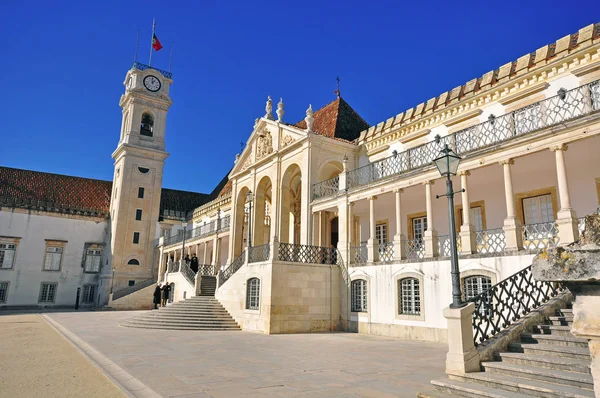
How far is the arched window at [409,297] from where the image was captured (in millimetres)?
14000

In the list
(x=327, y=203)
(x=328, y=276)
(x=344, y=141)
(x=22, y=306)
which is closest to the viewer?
(x=328, y=276)

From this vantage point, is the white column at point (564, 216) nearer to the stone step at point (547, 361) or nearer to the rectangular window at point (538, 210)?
the rectangular window at point (538, 210)

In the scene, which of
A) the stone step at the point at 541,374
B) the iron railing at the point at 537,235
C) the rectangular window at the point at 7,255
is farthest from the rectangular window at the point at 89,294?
the stone step at the point at 541,374

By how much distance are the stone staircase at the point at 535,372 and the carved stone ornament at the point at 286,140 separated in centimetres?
1584

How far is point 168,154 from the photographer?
1599 inches

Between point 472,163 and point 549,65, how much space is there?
431 cm

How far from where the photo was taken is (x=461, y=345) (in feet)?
19.8

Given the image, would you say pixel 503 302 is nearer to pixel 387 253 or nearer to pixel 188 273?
pixel 387 253

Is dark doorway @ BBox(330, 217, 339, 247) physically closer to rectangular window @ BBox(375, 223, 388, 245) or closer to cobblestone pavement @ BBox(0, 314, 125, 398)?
rectangular window @ BBox(375, 223, 388, 245)

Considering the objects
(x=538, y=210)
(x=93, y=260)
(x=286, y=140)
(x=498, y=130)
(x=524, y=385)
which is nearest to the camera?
(x=524, y=385)

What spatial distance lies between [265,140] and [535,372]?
1984cm

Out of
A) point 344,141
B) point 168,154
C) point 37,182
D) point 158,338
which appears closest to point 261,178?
point 344,141

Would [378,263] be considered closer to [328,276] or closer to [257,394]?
[328,276]

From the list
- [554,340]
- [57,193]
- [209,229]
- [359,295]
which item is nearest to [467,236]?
[359,295]
